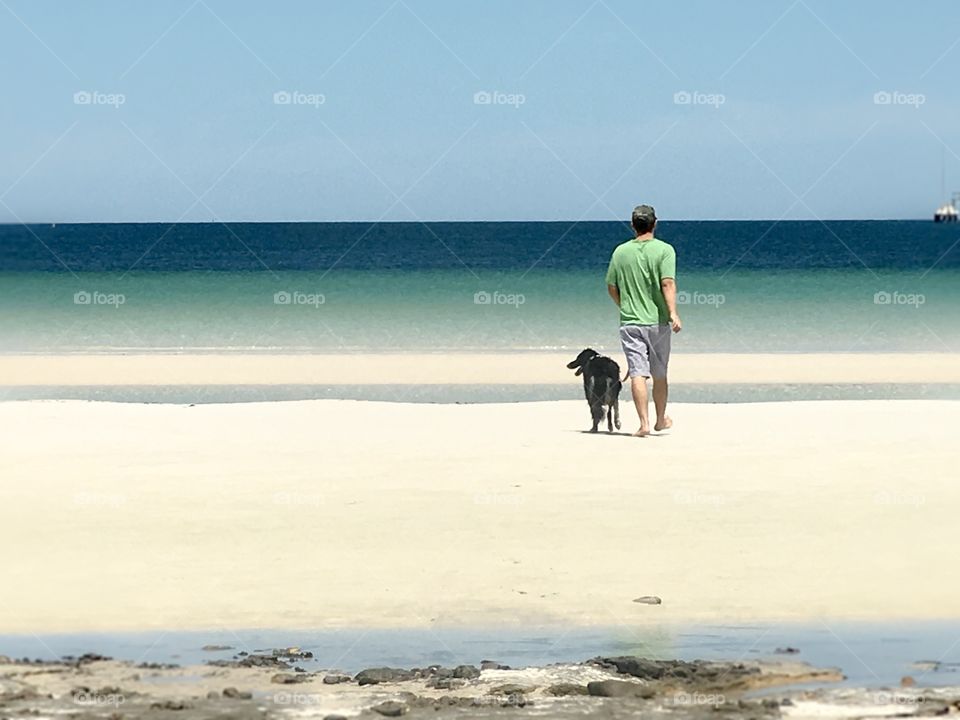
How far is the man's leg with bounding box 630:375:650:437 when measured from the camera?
12078 mm

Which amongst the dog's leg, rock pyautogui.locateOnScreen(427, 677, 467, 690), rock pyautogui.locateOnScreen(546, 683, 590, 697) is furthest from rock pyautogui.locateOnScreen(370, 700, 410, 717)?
the dog's leg

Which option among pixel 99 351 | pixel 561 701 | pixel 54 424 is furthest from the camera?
pixel 99 351

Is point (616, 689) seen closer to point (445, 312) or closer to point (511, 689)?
point (511, 689)

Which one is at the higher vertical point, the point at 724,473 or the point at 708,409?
the point at 708,409

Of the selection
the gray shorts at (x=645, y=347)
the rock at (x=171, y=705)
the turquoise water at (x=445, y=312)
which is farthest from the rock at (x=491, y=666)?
the turquoise water at (x=445, y=312)

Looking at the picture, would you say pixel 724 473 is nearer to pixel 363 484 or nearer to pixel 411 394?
pixel 363 484

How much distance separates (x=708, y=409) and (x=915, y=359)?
1271 cm

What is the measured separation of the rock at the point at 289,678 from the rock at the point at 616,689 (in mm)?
1031

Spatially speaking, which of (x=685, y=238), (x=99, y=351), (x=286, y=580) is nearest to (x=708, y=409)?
(x=286, y=580)

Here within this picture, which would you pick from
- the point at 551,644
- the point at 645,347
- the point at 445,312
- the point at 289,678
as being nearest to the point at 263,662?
the point at 289,678

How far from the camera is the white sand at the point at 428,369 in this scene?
22188 millimetres

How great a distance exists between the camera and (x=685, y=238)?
3989 inches

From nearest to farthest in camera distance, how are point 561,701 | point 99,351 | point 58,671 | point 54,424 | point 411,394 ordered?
point 561,701 → point 58,671 → point 54,424 → point 411,394 → point 99,351

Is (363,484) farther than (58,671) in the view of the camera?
Yes
